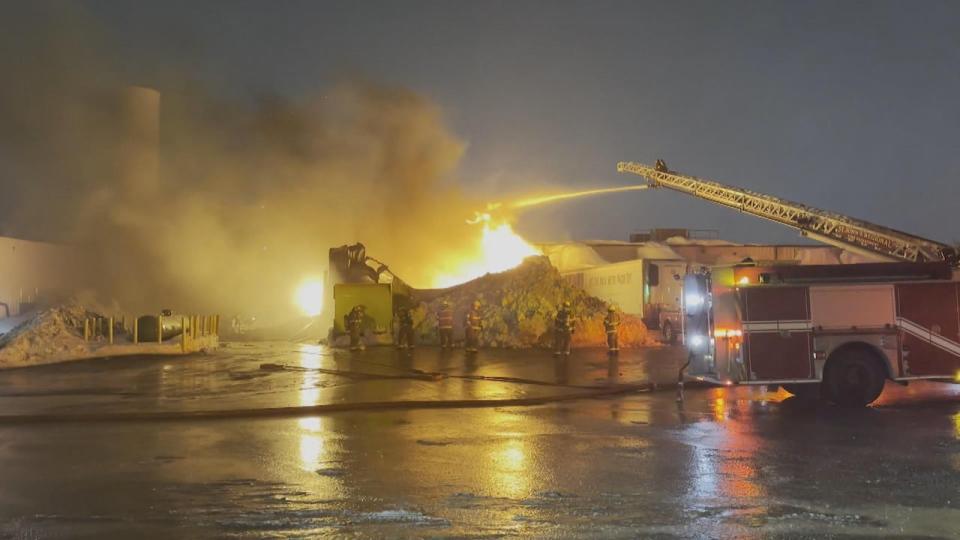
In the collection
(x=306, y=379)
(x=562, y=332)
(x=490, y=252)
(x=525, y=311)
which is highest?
(x=490, y=252)

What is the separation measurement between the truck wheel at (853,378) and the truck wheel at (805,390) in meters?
0.69

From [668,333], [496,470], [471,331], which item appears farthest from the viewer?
[668,333]

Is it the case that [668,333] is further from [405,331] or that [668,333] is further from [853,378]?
[853,378]

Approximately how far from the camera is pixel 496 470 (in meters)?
6.55

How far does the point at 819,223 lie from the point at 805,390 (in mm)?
9300

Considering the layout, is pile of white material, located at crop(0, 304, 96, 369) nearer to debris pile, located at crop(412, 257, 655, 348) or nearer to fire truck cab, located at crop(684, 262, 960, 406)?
debris pile, located at crop(412, 257, 655, 348)

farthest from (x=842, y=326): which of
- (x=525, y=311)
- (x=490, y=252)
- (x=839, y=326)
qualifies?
(x=490, y=252)

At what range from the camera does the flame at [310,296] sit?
3381 cm

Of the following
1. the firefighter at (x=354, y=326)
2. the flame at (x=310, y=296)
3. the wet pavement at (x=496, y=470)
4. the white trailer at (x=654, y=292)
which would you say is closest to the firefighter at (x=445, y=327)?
the firefighter at (x=354, y=326)

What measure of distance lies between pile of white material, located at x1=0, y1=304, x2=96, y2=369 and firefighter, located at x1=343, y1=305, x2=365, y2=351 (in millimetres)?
6426

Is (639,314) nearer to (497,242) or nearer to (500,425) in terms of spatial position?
(497,242)

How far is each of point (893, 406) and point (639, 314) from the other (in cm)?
1612

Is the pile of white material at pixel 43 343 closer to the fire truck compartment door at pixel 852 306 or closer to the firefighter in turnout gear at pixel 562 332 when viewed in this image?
the firefighter in turnout gear at pixel 562 332

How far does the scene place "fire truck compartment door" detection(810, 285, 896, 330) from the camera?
34.5ft
